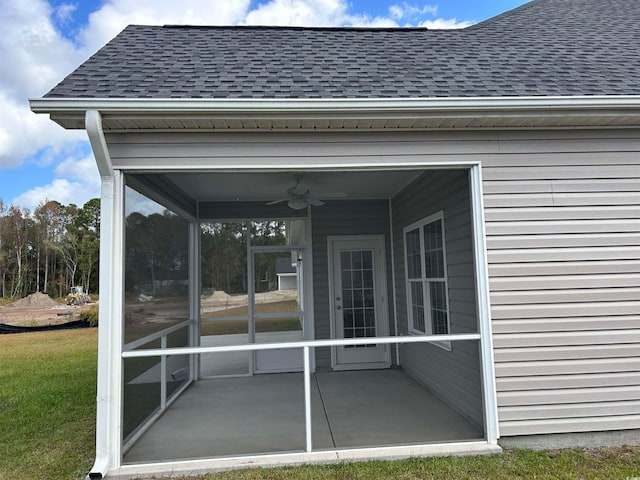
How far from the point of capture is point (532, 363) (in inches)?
126

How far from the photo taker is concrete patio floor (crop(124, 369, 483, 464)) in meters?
3.39

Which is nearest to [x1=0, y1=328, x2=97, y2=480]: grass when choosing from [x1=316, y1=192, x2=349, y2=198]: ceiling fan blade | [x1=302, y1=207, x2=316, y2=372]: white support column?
[x1=302, y1=207, x2=316, y2=372]: white support column

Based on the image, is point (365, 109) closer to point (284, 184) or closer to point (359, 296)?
point (284, 184)

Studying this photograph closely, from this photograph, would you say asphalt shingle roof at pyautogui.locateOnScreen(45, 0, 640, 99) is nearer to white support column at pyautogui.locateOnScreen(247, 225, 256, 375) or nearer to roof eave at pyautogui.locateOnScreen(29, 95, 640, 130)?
roof eave at pyautogui.locateOnScreen(29, 95, 640, 130)

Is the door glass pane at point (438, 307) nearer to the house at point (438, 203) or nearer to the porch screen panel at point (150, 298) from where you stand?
the house at point (438, 203)

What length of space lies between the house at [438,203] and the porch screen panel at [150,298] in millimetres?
35

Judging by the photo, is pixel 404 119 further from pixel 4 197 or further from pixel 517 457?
pixel 4 197

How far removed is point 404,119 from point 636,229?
218cm

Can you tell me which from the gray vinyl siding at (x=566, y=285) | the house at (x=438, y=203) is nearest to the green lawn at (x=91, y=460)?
the house at (x=438, y=203)

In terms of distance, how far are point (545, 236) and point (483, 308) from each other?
0.80 m

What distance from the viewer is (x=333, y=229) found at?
258 inches

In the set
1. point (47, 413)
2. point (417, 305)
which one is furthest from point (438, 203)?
point (47, 413)

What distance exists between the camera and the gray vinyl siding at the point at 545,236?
317 cm

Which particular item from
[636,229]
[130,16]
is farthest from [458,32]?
[130,16]
